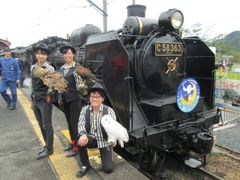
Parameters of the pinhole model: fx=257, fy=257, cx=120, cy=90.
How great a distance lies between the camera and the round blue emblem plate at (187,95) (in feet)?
12.9

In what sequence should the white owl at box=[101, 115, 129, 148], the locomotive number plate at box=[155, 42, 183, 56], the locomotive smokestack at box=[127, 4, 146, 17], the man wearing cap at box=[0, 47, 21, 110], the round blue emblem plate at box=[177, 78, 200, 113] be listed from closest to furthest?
the white owl at box=[101, 115, 129, 148] → the round blue emblem plate at box=[177, 78, 200, 113] → the locomotive number plate at box=[155, 42, 183, 56] → the locomotive smokestack at box=[127, 4, 146, 17] → the man wearing cap at box=[0, 47, 21, 110]

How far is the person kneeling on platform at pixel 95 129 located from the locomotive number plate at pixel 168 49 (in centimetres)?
142

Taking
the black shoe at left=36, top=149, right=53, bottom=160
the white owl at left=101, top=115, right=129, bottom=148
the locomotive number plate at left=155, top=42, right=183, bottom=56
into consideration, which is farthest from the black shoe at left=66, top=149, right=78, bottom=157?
the locomotive number plate at left=155, top=42, right=183, bottom=56

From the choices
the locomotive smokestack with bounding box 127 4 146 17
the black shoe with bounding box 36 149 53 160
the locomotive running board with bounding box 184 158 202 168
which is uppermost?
the locomotive smokestack with bounding box 127 4 146 17

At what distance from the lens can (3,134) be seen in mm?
5027

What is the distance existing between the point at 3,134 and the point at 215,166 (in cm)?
409

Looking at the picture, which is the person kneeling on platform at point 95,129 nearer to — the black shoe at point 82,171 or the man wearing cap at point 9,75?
the black shoe at point 82,171

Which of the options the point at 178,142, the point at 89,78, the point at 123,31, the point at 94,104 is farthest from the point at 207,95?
the point at 94,104

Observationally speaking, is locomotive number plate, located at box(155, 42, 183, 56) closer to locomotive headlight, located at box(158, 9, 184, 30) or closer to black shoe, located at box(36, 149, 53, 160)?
locomotive headlight, located at box(158, 9, 184, 30)

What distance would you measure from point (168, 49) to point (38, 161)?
2693 millimetres

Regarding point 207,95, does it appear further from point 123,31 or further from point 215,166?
point 123,31

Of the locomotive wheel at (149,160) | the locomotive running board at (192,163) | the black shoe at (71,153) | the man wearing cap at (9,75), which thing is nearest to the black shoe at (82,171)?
the black shoe at (71,153)

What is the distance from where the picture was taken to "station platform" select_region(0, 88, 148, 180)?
3240 mm

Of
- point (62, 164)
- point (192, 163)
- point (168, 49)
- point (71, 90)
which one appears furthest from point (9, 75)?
point (192, 163)
